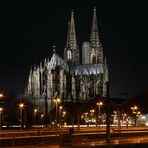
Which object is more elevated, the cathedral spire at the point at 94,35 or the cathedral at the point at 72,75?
the cathedral spire at the point at 94,35

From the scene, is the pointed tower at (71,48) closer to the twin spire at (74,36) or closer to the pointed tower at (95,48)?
the twin spire at (74,36)

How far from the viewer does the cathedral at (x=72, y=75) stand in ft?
479

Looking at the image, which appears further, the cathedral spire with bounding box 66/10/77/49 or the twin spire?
the twin spire

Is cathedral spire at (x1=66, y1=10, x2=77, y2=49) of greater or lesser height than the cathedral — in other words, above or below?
above

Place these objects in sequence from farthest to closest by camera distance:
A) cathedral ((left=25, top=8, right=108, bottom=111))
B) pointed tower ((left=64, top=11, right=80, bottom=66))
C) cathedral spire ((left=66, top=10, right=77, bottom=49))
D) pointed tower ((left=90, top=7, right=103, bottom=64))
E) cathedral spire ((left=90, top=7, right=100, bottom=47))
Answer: cathedral spire ((left=90, top=7, right=100, bottom=47))
cathedral spire ((left=66, top=10, right=77, bottom=49))
pointed tower ((left=64, top=11, right=80, bottom=66))
pointed tower ((left=90, top=7, right=103, bottom=64))
cathedral ((left=25, top=8, right=108, bottom=111))

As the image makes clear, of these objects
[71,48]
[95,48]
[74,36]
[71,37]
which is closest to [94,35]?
[95,48]

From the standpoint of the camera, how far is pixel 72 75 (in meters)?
157

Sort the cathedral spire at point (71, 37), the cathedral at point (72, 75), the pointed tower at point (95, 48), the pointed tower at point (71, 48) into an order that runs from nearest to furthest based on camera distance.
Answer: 1. the cathedral at point (72, 75)
2. the pointed tower at point (95, 48)
3. the pointed tower at point (71, 48)
4. the cathedral spire at point (71, 37)

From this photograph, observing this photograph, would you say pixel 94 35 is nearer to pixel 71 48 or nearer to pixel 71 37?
pixel 71 37

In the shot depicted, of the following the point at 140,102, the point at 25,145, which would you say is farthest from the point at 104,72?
the point at 25,145

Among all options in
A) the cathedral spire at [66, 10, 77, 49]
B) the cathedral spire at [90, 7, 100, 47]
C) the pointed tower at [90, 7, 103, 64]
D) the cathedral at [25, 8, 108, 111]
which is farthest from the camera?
the cathedral spire at [90, 7, 100, 47]

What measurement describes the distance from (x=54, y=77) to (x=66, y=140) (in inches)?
4510

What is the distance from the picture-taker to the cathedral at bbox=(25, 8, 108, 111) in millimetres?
146000

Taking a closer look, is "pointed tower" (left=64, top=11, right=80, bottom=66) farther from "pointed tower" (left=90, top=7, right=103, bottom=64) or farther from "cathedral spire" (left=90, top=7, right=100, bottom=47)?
"cathedral spire" (left=90, top=7, right=100, bottom=47)
